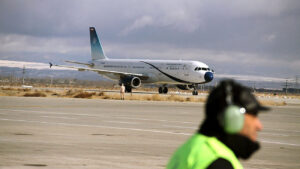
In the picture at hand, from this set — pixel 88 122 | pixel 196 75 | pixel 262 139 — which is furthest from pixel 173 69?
pixel 262 139

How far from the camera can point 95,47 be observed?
75062 millimetres

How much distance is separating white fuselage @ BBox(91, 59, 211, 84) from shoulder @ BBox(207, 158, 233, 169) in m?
55.4

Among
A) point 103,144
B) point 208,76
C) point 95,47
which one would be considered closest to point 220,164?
point 103,144

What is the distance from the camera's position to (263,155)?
1216 cm

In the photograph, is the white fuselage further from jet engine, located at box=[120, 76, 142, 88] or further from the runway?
the runway

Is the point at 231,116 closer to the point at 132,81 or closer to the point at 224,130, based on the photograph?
the point at 224,130

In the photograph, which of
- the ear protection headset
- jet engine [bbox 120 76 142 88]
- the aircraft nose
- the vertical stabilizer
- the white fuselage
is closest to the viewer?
the ear protection headset

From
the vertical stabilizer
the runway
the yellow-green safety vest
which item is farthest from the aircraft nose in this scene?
the yellow-green safety vest

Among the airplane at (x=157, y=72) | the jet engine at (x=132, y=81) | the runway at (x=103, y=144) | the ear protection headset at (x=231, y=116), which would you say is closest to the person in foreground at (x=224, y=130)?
the ear protection headset at (x=231, y=116)

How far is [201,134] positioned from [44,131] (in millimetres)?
13991

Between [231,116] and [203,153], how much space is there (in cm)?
20

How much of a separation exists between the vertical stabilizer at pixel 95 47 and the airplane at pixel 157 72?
274 cm

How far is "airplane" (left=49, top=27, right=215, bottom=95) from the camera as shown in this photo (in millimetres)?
58219

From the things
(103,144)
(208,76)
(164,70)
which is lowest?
(103,144)
